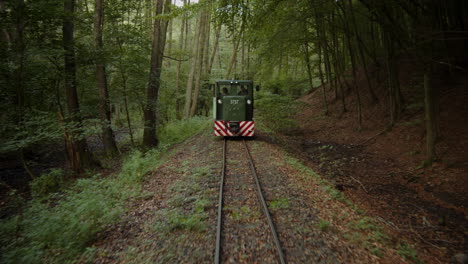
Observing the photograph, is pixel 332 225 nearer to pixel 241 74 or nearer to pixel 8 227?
pixel 8 227

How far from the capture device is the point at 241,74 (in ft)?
78.2

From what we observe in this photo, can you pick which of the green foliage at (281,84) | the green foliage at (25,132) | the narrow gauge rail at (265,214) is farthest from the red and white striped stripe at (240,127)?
the green foliage at (281,84)

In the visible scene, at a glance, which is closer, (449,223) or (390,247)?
(390,247)

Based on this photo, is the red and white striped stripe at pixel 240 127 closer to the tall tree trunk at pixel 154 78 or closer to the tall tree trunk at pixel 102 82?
the tall tree trunk at pixel 154 78

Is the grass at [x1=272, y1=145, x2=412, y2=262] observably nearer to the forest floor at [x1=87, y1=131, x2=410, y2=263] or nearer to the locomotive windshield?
the forest floor at [x1=87, y1=131, x2=410, y2=263]

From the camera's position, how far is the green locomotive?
11383 millimetres

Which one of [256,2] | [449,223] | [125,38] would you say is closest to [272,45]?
[256,2]

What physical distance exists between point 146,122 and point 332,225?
10239mm

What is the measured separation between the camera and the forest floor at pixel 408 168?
5.23 meters

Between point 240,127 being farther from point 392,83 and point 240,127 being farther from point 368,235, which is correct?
point 368,235

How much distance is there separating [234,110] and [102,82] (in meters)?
5.63

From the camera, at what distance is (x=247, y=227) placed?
4344mm

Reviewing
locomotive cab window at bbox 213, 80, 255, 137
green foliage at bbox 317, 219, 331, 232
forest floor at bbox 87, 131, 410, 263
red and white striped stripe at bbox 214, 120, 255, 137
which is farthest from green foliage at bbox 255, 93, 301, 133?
green foliage at bbox 317, 219, 331, 232

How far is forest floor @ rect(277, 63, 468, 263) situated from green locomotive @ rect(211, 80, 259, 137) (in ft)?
9.31
